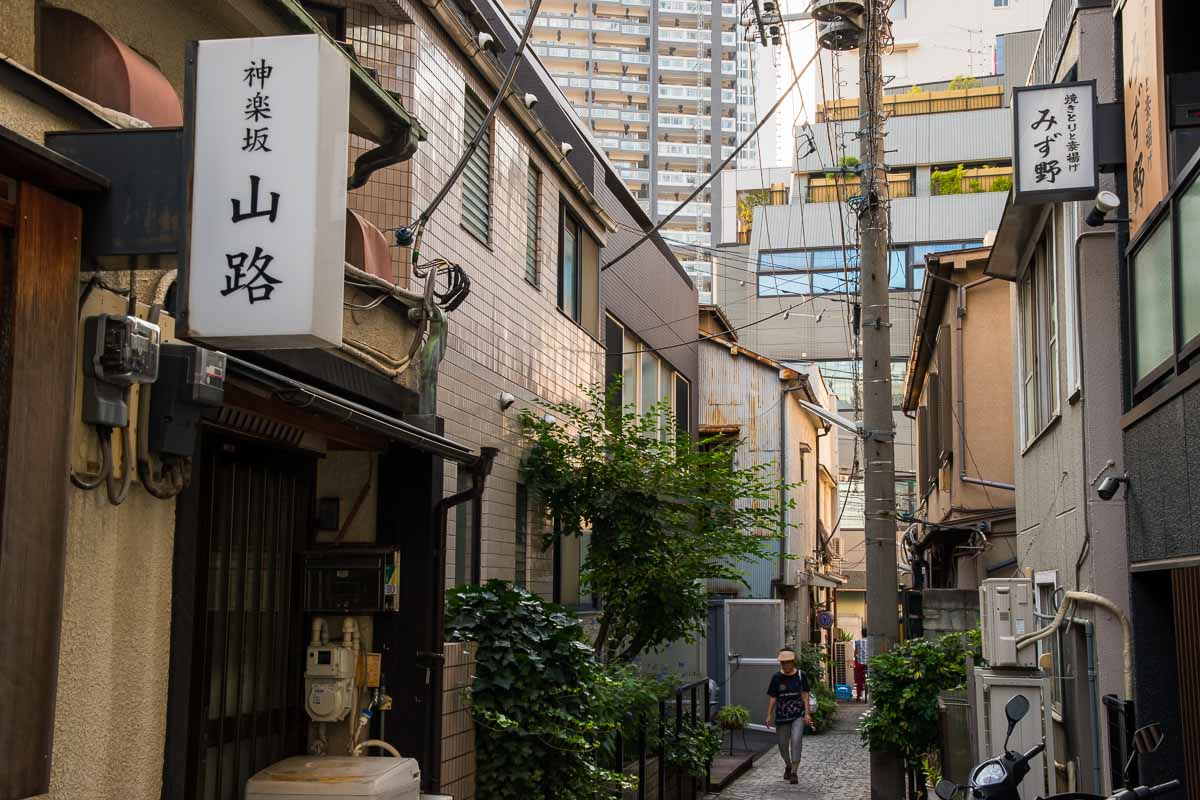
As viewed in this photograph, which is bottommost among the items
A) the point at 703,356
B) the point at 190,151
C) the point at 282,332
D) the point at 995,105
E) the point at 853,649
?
the point at 853,649

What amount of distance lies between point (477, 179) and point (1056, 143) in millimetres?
6102

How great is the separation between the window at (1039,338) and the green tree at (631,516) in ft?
12.1

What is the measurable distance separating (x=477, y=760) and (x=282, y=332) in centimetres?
582

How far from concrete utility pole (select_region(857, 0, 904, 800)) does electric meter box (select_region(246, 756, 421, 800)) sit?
25.3 ft

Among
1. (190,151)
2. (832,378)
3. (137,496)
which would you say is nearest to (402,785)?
(137,496)

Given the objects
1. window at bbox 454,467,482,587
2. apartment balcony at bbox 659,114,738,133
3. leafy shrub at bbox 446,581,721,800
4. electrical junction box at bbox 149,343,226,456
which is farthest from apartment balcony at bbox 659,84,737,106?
electrical junction box at bbox 149,343,226,456

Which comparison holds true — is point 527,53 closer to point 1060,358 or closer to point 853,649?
point 1060,358

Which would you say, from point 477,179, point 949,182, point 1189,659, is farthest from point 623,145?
point 1189,659

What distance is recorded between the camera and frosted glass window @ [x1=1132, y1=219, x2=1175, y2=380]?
27.4 feet

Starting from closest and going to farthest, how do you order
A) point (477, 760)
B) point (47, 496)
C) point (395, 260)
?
point (47, 496), point (477, 760), point (395, 260)

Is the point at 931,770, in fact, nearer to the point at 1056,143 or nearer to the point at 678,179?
the point at 1056,143

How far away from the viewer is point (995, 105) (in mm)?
50500

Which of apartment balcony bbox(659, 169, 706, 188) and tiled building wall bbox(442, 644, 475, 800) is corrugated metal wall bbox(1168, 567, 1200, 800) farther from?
apartment balcony bbox(659, 169, 706, 188)

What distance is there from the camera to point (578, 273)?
18125mm
